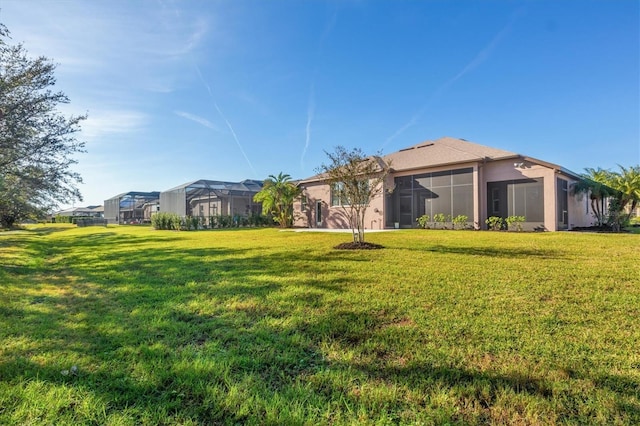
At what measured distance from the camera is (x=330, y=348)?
3.25m


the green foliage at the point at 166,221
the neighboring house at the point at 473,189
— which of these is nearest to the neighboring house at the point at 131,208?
the green foliage at the point at 166,221

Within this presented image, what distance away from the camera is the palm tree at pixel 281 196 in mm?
25672

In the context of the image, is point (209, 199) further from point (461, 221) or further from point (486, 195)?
point (486, 195)

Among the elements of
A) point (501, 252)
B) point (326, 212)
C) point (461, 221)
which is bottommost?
point (501, 252)

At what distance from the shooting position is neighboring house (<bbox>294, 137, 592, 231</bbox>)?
55.1ft

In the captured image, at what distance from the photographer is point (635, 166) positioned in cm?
1764

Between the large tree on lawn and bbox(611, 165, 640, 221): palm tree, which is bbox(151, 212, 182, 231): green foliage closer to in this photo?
the large tree on lawn

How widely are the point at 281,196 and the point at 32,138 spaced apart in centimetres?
1666

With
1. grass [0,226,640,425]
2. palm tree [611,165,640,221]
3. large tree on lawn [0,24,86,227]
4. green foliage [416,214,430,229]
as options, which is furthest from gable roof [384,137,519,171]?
large tree on lawn [0,24,86,227]

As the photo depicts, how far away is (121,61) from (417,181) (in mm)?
17347

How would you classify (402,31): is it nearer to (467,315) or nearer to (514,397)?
(467,315)

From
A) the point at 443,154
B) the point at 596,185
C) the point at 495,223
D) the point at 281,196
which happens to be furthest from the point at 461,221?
the point at 281,196

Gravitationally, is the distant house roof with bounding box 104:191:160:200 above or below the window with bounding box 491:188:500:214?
above

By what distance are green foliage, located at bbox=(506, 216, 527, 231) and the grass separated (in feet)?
37.4
